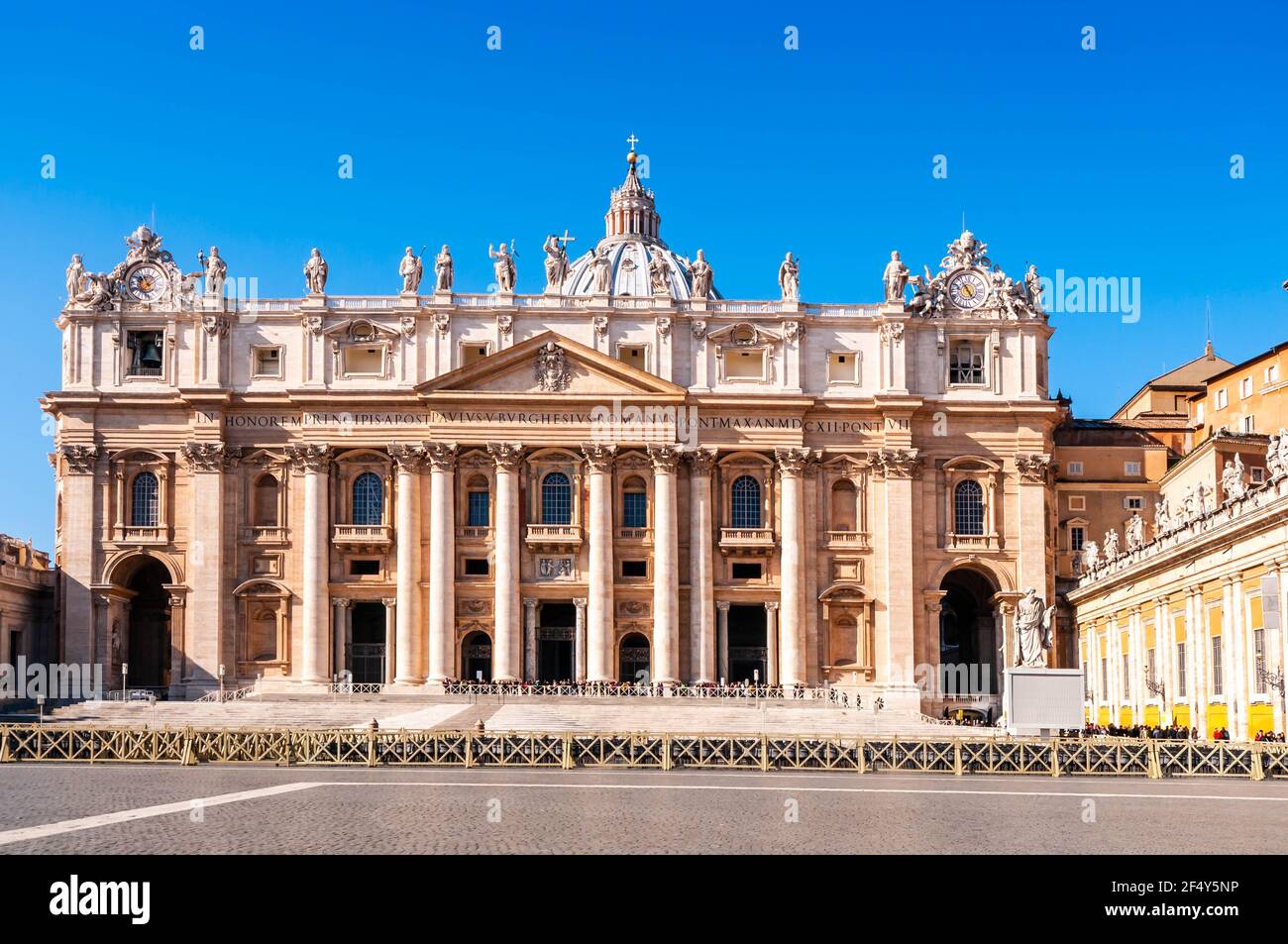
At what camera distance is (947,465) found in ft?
275

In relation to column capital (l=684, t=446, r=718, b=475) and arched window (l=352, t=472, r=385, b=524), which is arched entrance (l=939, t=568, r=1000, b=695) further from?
arched window (l=352, t=472, r=385, b=524)

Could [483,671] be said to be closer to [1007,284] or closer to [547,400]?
[547,400]

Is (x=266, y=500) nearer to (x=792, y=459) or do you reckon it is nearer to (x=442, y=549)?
(x=442, y=549)

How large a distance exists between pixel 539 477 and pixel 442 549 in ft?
18.7

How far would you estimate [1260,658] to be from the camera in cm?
4894

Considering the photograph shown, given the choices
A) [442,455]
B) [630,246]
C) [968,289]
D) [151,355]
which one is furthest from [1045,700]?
[630,246]

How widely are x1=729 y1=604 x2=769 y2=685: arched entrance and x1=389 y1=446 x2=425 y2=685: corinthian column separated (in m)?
14.9

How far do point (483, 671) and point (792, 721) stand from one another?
2155cm

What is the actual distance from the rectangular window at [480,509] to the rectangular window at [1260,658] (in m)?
41.5

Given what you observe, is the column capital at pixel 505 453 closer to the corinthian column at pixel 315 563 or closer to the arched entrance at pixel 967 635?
the corinthian column at pixel 315 563

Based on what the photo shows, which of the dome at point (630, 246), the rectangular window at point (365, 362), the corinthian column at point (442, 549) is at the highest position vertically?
the dome at point (630, 246)

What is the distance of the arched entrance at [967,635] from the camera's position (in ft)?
276

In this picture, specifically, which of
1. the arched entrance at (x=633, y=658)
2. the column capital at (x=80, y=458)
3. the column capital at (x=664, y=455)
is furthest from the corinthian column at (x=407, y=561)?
the column capital at (x=80, y=458)
